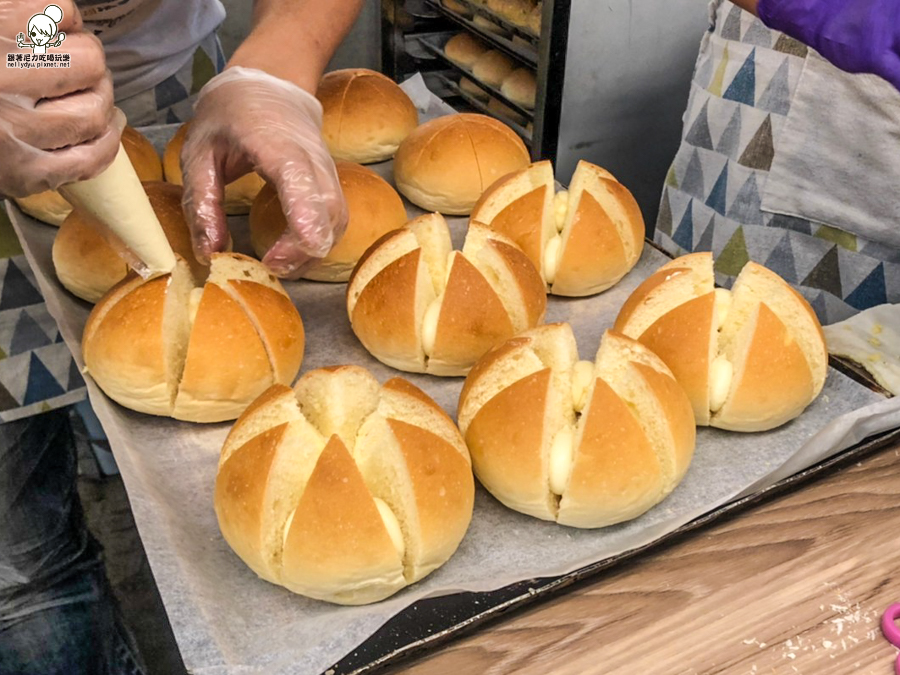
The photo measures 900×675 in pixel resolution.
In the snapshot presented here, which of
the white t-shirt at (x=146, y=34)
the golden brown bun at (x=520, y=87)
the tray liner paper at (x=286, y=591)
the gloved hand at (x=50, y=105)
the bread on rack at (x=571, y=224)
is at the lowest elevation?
the golden brown bun at (x=520, y=87)

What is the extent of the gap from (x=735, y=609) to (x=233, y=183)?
1.63 m

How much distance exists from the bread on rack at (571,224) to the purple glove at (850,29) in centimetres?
55

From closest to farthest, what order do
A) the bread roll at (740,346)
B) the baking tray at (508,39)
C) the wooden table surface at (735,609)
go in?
the wooden table surface at (735,609)
the bread roll at (740,346)
the baking tray at (508,39)

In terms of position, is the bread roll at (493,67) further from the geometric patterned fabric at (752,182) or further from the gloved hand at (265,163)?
the gloved hand at (265,163)

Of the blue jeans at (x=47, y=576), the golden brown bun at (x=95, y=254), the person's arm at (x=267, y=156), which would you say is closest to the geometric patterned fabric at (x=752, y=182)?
the person's arm at (x=267, y=156)

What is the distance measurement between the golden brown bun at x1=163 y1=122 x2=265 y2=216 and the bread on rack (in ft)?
2.06

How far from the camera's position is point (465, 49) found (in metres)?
3.21

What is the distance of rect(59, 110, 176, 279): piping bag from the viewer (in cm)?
133

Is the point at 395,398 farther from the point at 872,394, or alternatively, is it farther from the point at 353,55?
the point at 353,55

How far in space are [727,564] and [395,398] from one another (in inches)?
23.4

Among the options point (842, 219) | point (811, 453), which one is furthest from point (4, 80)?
point (842, 219)

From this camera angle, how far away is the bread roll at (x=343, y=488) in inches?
44.9

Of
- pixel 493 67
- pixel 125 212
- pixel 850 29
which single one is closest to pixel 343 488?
pixel 125 212

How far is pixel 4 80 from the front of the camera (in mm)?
1107
